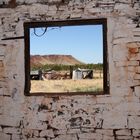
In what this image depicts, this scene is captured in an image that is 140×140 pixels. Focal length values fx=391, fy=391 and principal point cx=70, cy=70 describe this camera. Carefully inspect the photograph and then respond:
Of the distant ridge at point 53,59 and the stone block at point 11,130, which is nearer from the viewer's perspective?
the stone block at point 11,130

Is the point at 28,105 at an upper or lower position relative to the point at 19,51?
lower

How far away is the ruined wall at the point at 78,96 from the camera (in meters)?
5.82

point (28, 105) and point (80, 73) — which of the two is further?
point (80, 73)

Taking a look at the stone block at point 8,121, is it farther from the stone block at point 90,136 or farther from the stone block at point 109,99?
the stone block at point 109,99

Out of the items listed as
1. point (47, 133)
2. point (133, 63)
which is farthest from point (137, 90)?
point (47, 133)

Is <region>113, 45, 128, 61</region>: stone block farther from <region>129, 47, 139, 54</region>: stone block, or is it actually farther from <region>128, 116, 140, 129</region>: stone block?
<region>128, 116, 140, 129</region>: stone block

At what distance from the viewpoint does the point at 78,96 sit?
19.5ft

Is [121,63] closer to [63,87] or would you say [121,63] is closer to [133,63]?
[133,63]

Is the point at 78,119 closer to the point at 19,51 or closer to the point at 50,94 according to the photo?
the point at 50,94

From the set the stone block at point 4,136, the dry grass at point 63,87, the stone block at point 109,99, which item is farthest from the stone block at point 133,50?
the dry grass at point 63,87

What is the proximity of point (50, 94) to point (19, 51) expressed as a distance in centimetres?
83

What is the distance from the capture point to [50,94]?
6023mm

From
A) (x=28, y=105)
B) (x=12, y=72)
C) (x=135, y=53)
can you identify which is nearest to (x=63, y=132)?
(x=28, y=105)

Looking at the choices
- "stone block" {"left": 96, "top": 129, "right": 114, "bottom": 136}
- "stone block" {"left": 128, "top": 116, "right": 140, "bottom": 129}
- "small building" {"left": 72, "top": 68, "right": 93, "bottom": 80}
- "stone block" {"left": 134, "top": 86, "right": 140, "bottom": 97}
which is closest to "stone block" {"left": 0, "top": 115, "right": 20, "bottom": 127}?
"stone block" {"left": 96, "top": 129, "right": 114, "bottom": 136}
